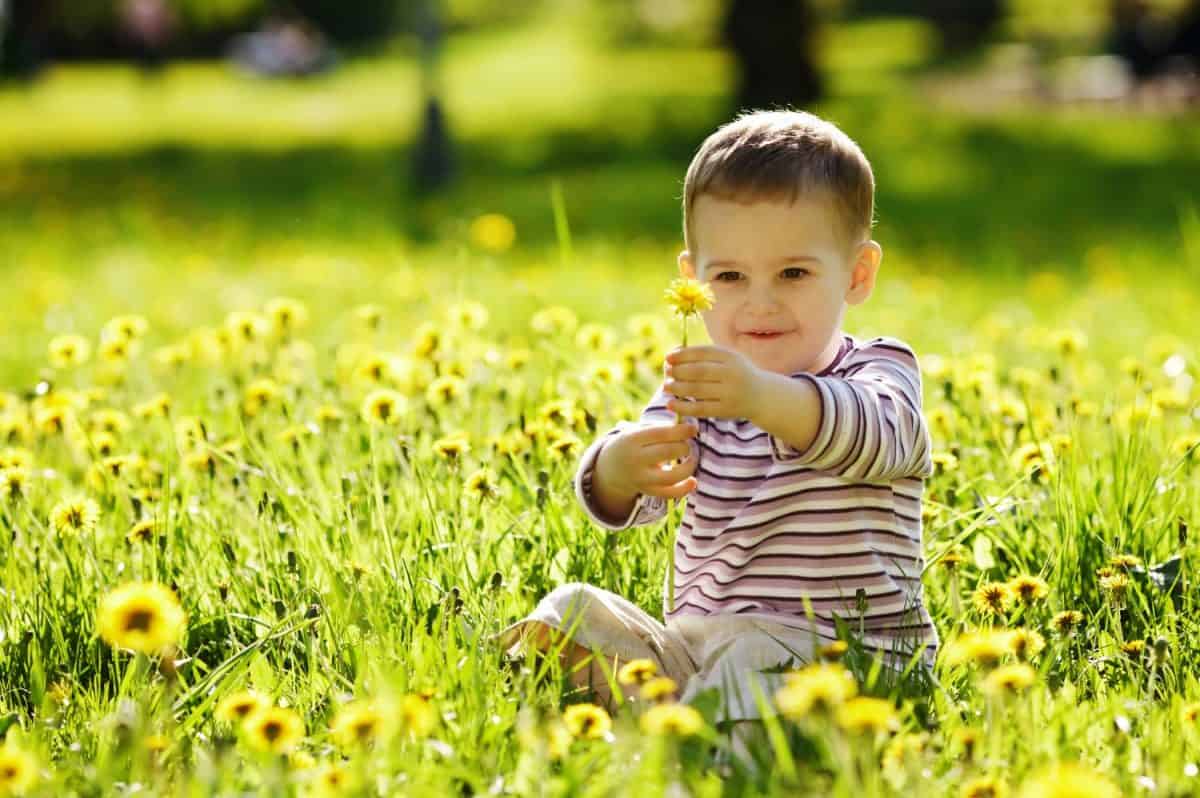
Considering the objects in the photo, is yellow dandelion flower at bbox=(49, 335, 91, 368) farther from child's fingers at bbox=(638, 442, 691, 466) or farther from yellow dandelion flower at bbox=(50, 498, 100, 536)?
child's fingers at bbox=(638, 442, 691, 466)

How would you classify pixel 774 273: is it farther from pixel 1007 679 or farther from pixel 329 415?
pixel 329 415

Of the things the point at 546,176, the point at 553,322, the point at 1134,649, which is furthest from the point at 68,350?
the point at 546,176

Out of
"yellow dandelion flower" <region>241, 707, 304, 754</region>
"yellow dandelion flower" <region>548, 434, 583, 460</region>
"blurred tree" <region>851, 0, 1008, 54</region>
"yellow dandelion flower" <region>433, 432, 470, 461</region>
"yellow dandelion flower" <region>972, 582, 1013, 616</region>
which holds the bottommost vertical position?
"yellow dandelion flower" <region>972, 582, 1013, 616</region>

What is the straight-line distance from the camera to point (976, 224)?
970 cm

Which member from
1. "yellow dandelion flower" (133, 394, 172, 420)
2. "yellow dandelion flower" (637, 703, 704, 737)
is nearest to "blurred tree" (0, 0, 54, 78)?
"yellow dandelion flower" (133, 394, 172, 420)

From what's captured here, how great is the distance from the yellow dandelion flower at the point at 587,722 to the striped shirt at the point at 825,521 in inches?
20.6

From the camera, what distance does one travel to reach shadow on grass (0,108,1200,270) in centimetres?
934

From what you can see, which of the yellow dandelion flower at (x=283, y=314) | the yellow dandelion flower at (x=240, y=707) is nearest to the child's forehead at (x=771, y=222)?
the yellow dandelion flower at (x=240, y=707)

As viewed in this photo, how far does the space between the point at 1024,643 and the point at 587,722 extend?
646 millimetres

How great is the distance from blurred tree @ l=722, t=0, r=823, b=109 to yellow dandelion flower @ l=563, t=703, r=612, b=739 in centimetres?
1316

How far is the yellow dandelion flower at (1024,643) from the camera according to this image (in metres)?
2.06

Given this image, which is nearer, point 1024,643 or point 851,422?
Result: point 1024,643

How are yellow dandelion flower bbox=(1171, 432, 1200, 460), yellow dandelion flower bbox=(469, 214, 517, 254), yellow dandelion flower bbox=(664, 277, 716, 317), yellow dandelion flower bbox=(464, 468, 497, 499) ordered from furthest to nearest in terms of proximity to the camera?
yellow dandelion flower bbox=(469, 214, 517, 254) → yellow dandelion flower bbox=(1171, 432, 1200, 460) → yellow dandelion flower bbox=(464, 468, 497, 499) → yellow dandelion flower bbox=(664, 277, 716, 317)

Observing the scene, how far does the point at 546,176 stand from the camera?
41.5 feet
